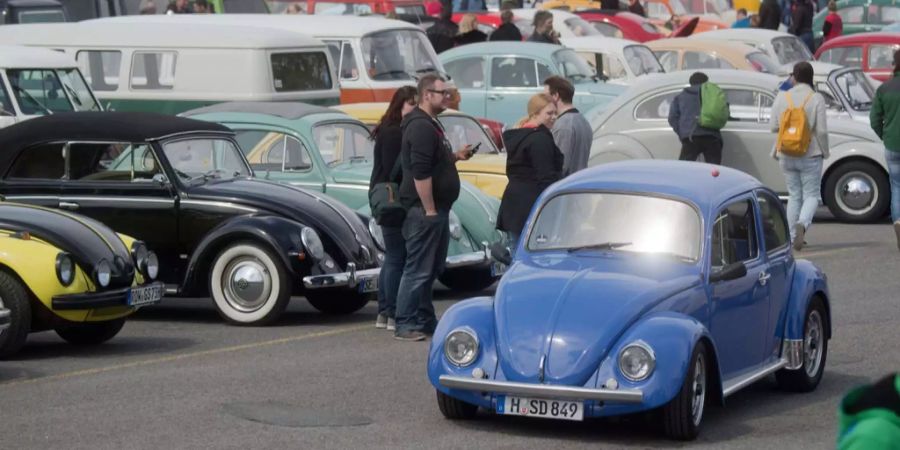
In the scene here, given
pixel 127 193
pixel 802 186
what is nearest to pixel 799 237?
pixel 802 186

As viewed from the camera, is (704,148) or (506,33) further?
(506,33)

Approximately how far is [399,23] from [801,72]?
28.1 feet

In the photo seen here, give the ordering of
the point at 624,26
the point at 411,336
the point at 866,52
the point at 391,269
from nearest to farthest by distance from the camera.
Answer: the point at 411,336, the point at 391,269, the point at 866,52, the point at 624,26

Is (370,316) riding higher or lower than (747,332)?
lower

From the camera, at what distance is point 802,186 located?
54.5ft

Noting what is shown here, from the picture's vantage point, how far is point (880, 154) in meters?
19.0

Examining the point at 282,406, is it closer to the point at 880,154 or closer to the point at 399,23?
the point at 880,154

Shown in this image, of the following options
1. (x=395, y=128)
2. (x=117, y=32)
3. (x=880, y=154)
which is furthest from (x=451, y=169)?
(x=117, y=32)

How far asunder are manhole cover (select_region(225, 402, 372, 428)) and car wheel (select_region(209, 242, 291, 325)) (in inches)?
121

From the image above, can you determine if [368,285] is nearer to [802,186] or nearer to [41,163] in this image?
[41,163]

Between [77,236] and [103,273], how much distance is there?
0.30 metres

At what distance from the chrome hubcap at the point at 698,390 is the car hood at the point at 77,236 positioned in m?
4.30

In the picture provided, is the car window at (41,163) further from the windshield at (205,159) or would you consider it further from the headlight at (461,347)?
the headlight at (461,347)

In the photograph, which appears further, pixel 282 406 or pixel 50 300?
pixel 50 300
